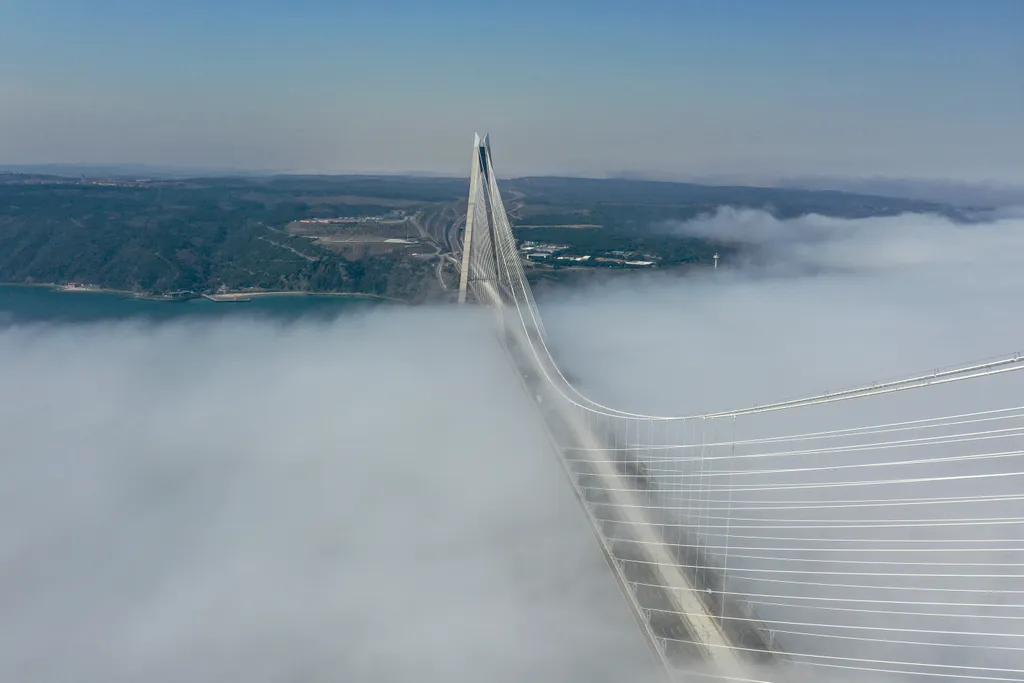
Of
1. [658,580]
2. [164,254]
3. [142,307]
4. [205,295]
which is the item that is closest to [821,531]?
[658,580]

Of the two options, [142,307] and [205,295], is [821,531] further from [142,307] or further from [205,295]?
[142,307]

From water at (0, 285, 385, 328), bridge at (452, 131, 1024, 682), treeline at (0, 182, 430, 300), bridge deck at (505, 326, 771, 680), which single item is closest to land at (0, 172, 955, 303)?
treeline at (0, 182, 430, 300)

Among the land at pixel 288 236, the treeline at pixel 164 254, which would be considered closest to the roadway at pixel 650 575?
the land at pixel 288 236

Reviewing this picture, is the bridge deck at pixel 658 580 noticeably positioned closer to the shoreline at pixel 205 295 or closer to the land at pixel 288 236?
the land at pixel 288 236

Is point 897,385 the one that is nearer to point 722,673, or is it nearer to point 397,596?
point 722,673

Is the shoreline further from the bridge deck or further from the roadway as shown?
the bridge deck

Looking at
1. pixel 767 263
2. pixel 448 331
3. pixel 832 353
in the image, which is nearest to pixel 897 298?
pixel 767 263
